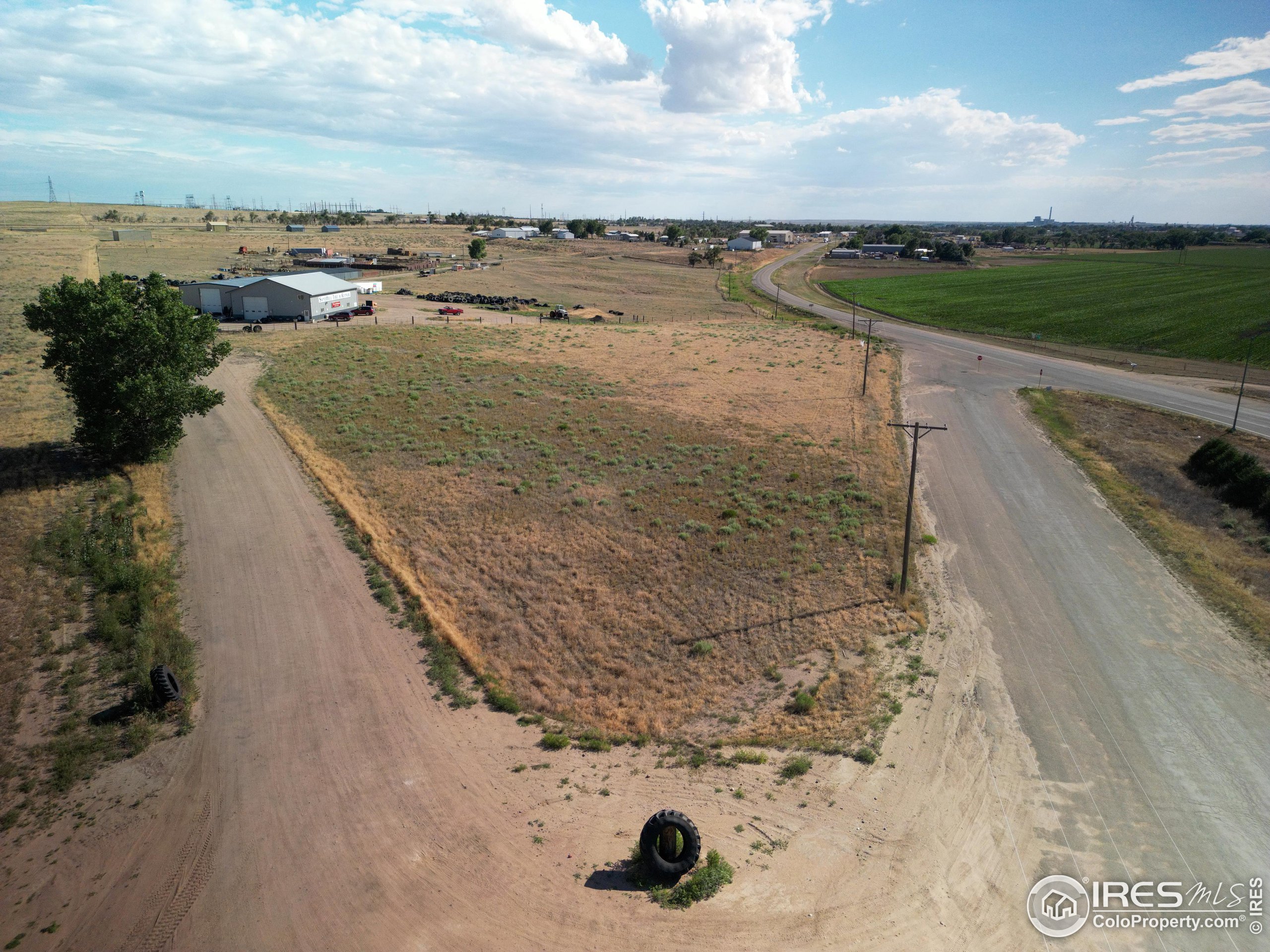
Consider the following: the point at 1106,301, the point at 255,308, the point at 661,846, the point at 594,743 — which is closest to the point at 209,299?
the point at 255,308

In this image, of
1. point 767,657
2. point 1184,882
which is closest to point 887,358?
point 767,657

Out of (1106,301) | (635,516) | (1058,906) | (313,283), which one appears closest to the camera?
(1058,906)

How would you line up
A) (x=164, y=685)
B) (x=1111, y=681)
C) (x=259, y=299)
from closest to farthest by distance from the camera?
1. (x=164, y=685)
2. (x=1111, y=681)
3. (x=259, y=299)

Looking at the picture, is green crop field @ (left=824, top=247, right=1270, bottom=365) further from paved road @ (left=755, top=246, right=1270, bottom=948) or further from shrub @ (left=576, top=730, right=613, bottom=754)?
shrub @ (left=576, top=730, right=613, bottom=754)

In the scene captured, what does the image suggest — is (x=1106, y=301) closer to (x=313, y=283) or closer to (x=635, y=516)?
(x=635, y=516)

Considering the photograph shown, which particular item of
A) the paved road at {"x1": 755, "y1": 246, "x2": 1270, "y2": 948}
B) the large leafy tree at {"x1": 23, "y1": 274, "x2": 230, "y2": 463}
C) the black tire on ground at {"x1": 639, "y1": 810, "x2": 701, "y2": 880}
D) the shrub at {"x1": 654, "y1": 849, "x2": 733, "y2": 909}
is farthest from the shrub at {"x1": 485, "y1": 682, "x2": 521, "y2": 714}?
the large leafy tree at {"x1": 23, "y1": 274, "x2": 230, "y2": 463}
